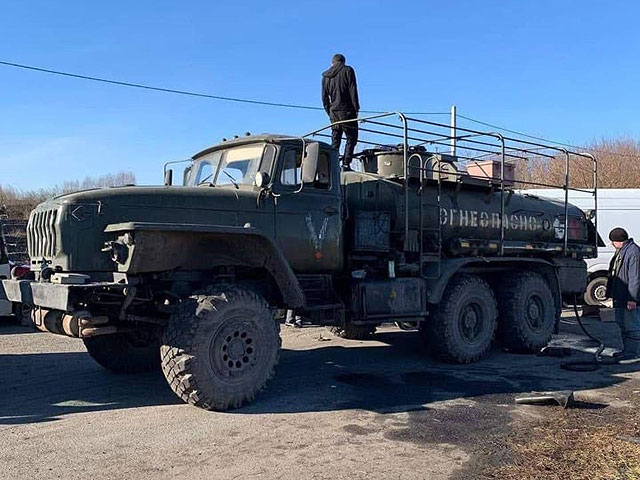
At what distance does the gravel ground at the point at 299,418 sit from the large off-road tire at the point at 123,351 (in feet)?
0.45

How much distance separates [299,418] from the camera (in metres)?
5.82

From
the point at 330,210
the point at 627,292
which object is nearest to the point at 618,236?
the point at 627,292

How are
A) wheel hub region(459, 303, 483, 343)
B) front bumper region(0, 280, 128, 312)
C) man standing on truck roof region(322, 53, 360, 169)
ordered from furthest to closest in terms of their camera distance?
man standing on truck roof region(322, 53, 360, 169)
wheel hub region(459, 303, 483, 343)
front bumper region(0, 280, 128, 312)

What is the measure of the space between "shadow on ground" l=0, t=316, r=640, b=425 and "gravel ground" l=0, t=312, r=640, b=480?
19 millimetres

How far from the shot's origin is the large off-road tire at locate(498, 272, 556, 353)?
372 inches

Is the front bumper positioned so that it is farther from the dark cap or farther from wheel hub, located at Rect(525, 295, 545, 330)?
the dark cap

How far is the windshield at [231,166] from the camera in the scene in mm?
7227

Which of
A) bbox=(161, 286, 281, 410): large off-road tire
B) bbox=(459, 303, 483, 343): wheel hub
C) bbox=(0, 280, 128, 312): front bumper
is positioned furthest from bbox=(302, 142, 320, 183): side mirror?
bbox=(459, 303, 483, 343): wheel hub

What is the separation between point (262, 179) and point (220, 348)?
1.90m

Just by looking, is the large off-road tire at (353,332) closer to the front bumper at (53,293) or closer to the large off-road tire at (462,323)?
the large off-road tire at (462,323)

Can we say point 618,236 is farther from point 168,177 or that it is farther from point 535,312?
point 168,177

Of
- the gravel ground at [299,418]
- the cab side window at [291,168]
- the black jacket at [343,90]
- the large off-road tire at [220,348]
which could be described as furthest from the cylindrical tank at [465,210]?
the large off-road tire at [220,348]

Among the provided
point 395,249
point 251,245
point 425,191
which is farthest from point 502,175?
point 251,245

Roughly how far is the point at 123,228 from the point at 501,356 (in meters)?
6.10
